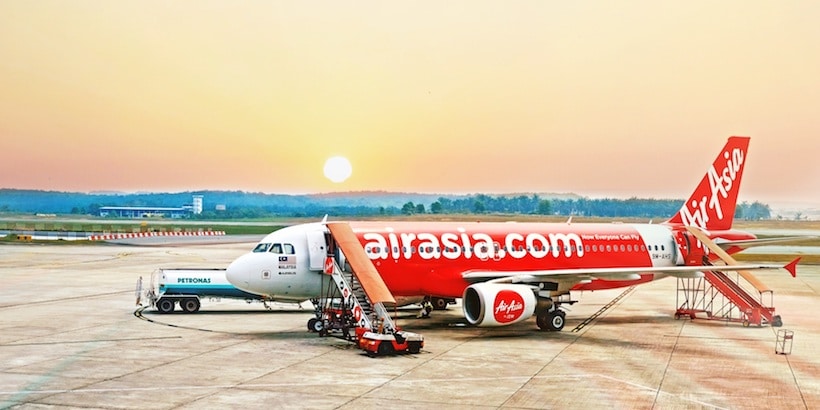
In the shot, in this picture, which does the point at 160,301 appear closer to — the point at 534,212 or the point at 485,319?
the point at 485,319

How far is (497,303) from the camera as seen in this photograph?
1154 inches

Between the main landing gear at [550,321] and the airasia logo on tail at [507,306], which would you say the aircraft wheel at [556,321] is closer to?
the main landing gear at [550,321]

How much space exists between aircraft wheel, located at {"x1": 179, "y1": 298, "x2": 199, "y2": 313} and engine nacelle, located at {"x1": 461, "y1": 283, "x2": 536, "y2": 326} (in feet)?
41.6

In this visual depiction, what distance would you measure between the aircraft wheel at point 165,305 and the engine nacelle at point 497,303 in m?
13.3

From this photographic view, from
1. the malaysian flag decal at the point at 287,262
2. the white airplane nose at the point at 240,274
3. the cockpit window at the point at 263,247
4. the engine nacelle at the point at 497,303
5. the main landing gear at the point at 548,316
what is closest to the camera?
the engine nacelle at the point at 497,303

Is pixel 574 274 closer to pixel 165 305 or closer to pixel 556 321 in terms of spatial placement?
pixel 556 321

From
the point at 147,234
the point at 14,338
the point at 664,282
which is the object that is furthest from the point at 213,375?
the point at 147,234

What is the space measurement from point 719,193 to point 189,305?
24870mm

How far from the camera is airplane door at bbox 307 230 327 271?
3028 cm

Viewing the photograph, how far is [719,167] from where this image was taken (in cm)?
4172

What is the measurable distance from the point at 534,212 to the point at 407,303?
69.2 metres

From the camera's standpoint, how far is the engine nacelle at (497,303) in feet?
95.9

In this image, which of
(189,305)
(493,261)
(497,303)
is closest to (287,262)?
(497,303)

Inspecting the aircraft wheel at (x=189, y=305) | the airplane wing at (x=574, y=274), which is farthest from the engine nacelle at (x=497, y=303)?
the aircraft wheel at (x=189, y=305)
